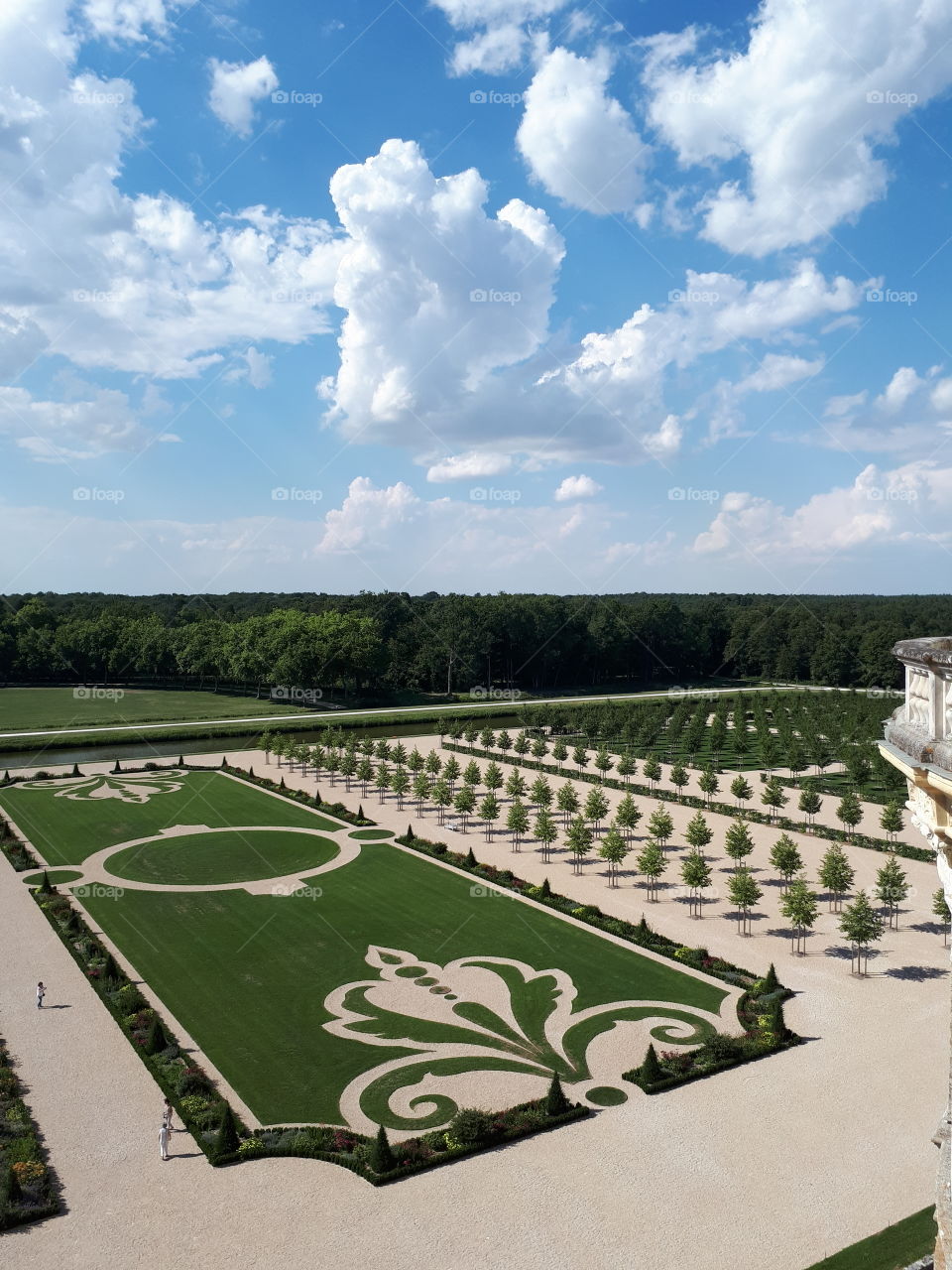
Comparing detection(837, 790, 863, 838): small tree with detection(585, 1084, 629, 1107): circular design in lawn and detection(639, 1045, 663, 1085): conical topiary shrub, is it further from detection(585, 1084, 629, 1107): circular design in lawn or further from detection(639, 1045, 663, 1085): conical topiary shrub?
detection(585, 1084, 629, 1107): circular design in lawn

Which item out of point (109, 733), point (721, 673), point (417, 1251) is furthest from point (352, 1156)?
point (721, 673)

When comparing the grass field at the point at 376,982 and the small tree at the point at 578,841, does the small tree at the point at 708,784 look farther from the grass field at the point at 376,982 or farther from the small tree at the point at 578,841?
the grass field at the point at 376,982

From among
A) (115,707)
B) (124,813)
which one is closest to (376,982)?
(124,813)

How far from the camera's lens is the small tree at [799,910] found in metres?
28.5

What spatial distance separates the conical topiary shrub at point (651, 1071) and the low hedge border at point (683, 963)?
13cm

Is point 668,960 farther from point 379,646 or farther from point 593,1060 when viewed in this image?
point 379,646

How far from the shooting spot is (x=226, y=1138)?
17.9 m

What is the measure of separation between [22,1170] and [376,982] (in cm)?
1063

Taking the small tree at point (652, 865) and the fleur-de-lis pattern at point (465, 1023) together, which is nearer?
the fleur-de-lis pattern at point (465, 1023)

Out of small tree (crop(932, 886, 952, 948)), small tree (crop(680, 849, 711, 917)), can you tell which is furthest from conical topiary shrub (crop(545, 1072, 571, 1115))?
small tree (crop(932, 886, 952, 948))

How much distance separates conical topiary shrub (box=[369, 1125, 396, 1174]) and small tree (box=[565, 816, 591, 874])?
2076cm

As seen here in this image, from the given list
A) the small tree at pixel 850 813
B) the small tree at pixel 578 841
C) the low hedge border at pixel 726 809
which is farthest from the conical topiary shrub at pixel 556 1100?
the small tree at pixel 850 813

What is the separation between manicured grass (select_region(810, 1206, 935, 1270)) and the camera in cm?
1485

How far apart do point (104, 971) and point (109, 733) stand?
4934 centimetres
